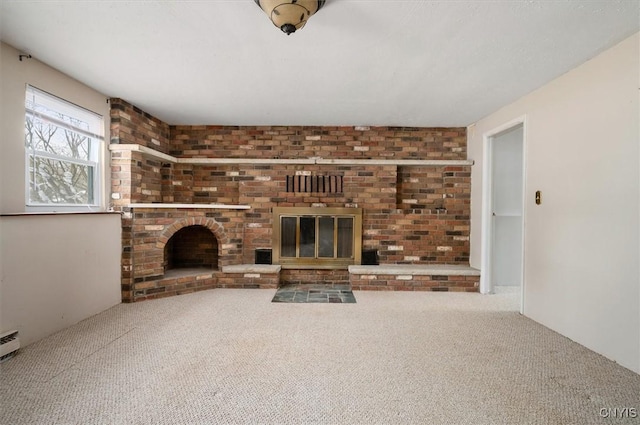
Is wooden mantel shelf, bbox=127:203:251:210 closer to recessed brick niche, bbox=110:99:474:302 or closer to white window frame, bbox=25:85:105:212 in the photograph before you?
recessed brick niche, bbox=110:99:474:302

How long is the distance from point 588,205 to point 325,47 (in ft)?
7.63

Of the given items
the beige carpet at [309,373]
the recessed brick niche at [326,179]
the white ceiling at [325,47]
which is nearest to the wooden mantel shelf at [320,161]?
the recessed brick niche at [326,179]

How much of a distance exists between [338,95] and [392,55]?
0.82 m

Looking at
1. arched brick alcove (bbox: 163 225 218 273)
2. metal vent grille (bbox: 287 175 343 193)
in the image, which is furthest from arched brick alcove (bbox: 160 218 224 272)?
metal vent grille (bbox: 287 175 343 193)

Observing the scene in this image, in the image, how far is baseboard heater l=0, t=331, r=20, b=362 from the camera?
1.80 m

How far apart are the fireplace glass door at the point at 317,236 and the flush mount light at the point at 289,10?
99.6 inches

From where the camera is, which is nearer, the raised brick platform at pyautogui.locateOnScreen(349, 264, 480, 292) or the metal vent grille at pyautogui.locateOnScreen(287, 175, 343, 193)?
the raised brick platform at pyautogui.locateOnScreen(349, 264, 480, 292)

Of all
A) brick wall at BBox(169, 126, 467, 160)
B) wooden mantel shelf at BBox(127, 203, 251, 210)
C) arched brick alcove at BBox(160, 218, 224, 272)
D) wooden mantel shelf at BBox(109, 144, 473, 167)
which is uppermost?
brick wall at BBox(169, 126, 467, 160)

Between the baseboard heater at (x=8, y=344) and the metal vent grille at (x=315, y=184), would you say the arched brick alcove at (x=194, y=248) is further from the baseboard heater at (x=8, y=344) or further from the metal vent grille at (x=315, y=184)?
the baseboard heater at (x=8, y=344)

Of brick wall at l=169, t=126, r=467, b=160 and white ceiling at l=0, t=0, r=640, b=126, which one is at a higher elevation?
white ceiling at l=0, t=0, r=640, b=126

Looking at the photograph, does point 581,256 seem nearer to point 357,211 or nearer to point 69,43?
point 357,211

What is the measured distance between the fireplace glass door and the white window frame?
2.04 meters

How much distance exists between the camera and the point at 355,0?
1.48 metres

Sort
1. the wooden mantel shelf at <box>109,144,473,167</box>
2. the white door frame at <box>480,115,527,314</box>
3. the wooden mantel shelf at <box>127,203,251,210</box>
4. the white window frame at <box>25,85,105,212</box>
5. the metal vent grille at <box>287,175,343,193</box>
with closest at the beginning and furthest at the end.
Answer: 1. the white window frame at <box>25,85,105,212</box>
2. the wooden mantel shelf at <box>127,203,251,210</box>
3. the white door frame at <box>480,115,527,314</box>
4. the wooden mantel shelf at <box>109,144,473,167</box>
5. the metal vent grille at <box>287,175,343,193</box>
